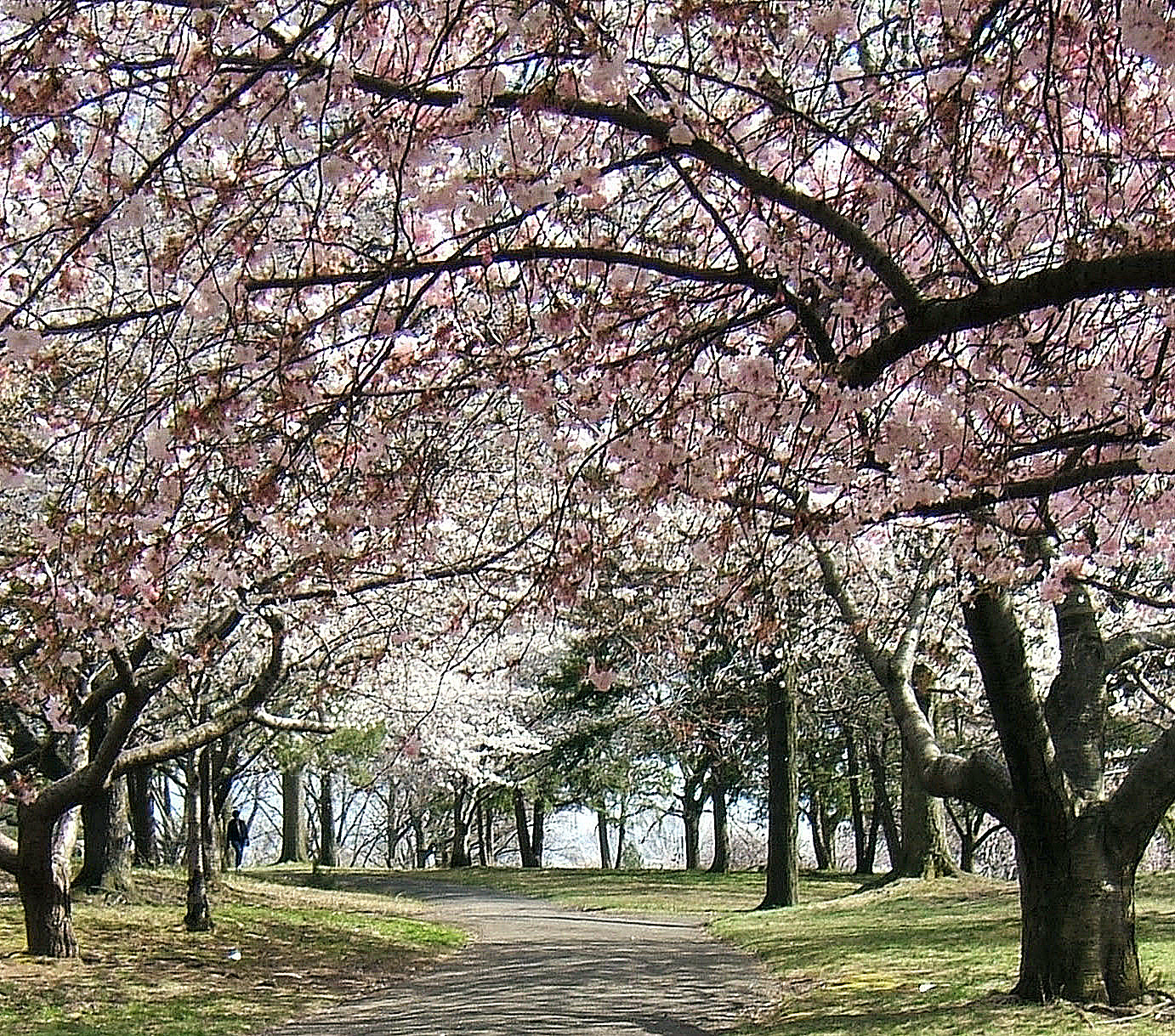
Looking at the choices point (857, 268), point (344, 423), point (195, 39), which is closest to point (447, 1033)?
point (344, 423)

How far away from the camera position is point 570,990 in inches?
415

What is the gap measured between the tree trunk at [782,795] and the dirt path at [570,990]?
2.62m

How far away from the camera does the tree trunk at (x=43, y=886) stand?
11.1 m

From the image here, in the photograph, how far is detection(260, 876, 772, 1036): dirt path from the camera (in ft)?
28.9

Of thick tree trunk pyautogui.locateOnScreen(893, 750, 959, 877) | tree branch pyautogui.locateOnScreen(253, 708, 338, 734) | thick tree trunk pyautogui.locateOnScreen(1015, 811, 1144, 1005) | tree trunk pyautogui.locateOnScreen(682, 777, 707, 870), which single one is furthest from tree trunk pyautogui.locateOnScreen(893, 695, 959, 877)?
tree trunk pyautogui.locateOnScreen(682, 777, 707, 870)

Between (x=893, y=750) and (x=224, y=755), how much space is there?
59.5ft

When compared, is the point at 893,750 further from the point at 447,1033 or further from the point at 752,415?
the point at 752,415

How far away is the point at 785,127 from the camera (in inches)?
191

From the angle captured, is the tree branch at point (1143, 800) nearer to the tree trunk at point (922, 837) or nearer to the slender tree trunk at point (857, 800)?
the tree trunk at point (922, 837)

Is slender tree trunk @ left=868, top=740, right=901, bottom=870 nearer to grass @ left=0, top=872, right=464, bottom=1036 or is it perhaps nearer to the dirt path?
the dirt path

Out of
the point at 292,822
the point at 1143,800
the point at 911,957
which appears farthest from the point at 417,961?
the point at 292,822

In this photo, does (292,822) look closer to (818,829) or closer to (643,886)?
(643,886)

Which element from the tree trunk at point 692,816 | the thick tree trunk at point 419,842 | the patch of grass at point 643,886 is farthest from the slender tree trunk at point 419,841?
the tree trunk at point 692,816

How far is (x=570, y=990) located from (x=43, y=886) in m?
4.77
